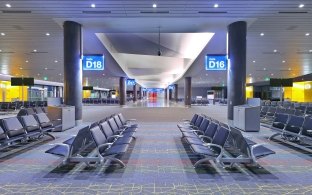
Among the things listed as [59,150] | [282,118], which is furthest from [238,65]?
[59,150]

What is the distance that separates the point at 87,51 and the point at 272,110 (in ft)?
41.5

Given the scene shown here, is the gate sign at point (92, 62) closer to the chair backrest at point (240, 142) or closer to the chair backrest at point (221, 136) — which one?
the chair backrest at point (221, 136)

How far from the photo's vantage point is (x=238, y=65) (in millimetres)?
12305

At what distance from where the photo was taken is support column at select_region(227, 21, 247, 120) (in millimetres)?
12266

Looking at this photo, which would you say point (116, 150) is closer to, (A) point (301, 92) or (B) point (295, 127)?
(B) point (295, 127)

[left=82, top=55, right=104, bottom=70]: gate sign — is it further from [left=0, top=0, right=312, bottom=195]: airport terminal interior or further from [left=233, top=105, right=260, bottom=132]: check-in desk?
[left=233, top=105, right=260, bottom=132]: check-in desk

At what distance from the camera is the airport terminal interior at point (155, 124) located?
4848 mm

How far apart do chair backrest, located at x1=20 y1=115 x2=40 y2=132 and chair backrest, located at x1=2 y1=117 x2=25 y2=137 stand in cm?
22

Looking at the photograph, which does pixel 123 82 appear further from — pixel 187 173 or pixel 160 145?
pixel 187 173

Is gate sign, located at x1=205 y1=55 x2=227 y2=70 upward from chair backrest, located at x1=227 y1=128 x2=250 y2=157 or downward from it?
upward

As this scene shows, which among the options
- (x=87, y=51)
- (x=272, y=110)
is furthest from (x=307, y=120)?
(x=87, y=51)

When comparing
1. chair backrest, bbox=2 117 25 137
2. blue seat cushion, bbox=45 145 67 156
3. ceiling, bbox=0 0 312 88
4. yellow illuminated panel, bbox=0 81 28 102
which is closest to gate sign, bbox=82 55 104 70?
ceiling, bbox=0 0 312 88

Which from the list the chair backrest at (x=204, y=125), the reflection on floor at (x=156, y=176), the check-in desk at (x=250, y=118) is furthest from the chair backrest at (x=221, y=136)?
the check-in desk at (x=250, y=118)

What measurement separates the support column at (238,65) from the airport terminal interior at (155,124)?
0.04 metres
